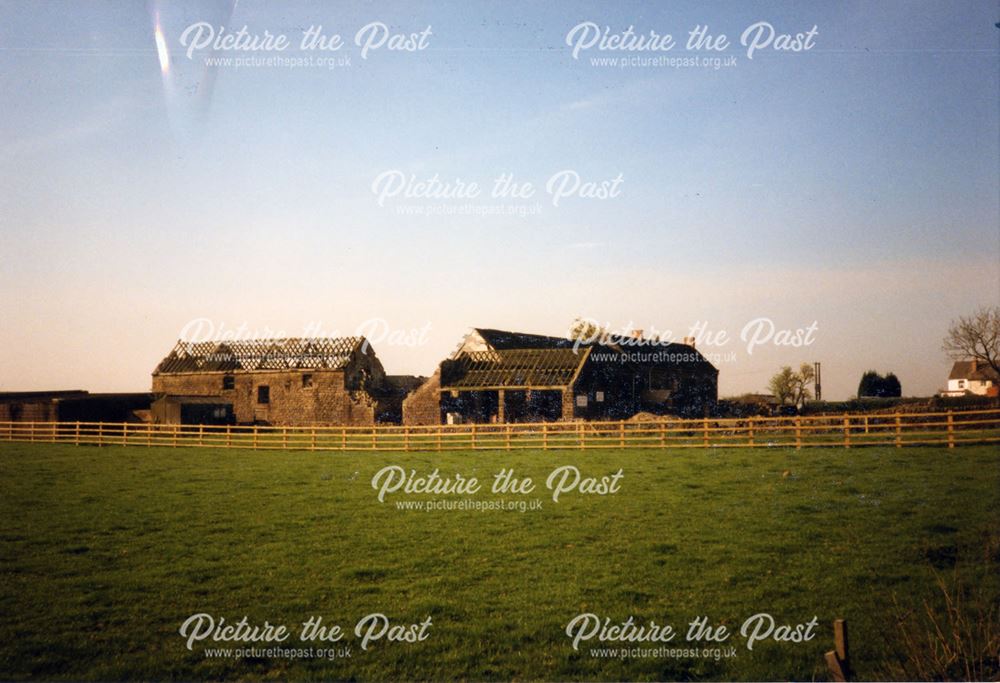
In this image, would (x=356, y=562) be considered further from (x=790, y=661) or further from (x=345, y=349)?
(x=345, y=349)

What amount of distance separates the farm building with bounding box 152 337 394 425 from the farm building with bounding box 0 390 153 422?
87.6 inches

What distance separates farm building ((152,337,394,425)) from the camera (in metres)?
40.5

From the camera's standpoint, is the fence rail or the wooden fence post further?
the fence rail

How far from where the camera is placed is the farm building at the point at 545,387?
34.3 metres

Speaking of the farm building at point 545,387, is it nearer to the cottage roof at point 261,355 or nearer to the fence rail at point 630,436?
the fence rail at point 630,436

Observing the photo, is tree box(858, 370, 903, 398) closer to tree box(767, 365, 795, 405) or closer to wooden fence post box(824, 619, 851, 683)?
tree box(767, 365, 795, 405)

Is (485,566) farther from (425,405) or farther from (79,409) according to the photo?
(79,409)

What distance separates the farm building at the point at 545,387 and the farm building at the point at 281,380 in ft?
18.9

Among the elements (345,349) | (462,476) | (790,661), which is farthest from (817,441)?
(345,349)

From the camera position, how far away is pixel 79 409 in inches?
1361

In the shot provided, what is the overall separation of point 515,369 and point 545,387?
258 centimetres

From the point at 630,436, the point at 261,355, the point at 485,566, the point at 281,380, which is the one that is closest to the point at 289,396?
the point at 281,380

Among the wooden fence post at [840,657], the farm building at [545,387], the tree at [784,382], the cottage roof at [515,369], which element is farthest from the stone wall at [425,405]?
the tree at [784,382]

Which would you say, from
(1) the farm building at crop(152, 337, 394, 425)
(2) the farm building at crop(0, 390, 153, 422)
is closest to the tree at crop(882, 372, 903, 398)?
(1) the farm building at crop(152, 337, 394, 425)
